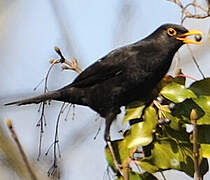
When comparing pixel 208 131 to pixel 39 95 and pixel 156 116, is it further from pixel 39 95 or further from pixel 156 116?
pixel 39 95

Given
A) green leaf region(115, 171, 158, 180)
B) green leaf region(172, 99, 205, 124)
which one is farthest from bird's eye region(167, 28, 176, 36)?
green leaf region(115, 171, 158, 180)

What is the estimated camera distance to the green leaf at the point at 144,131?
2.24 metres

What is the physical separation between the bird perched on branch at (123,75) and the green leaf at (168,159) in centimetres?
42

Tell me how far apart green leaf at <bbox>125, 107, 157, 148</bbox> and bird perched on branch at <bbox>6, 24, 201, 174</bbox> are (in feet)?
1.15

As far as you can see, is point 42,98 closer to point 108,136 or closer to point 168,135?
point 108,136

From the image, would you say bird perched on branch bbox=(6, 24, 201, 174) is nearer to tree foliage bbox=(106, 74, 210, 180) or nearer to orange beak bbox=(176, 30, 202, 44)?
orange beak bbox=(176, 30, 202, 44)

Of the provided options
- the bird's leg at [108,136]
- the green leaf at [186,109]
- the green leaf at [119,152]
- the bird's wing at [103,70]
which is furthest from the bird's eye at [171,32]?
the green leaf at [119,152]

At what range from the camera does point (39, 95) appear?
3035mm

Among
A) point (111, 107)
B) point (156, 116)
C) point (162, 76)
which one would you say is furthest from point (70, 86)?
point (156, 116)

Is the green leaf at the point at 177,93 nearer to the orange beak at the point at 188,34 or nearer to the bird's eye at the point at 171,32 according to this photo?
the orange beak at the point at 188,34

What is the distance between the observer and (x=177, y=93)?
2.27 metres

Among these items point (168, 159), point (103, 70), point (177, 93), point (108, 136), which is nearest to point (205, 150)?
point (168, 159)

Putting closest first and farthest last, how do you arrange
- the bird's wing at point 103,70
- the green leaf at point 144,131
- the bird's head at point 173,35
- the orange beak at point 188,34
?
the green leaf at point 144,131
the orange beak at point 188,34
the bird's head at point 173,35
the bird's wing at point 103,70

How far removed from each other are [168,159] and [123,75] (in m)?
0.76
